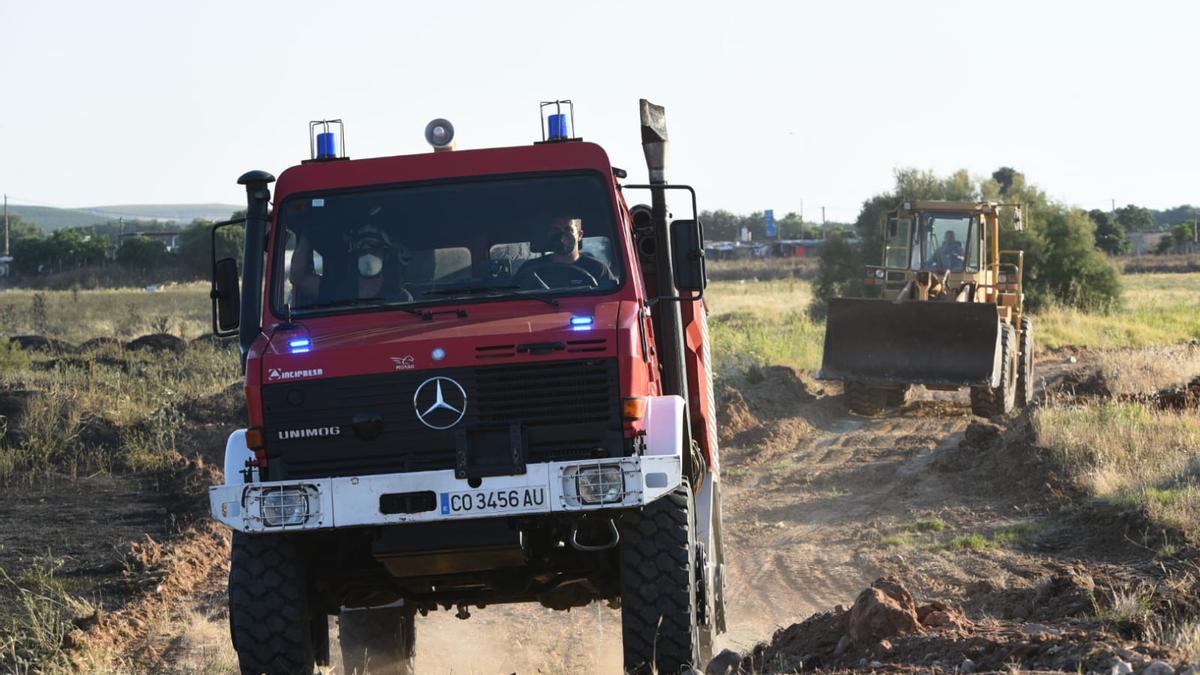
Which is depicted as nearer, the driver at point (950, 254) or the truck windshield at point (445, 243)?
the truck windshield at point (445, 243)

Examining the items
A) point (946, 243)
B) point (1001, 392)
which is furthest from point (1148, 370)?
point (1001, 392)

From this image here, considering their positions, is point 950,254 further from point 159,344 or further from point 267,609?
point 267,609

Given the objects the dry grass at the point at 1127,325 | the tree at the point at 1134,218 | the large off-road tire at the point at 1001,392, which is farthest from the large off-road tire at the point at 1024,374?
the tree at the point at 1134,218

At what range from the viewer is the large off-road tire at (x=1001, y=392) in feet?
57.4

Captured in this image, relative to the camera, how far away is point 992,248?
1994cm

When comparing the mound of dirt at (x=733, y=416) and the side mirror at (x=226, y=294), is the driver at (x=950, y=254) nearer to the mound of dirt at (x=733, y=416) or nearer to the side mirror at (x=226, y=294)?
the mound of dirt at (x=733, y=416)

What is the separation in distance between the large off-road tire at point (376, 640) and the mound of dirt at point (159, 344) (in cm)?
1734

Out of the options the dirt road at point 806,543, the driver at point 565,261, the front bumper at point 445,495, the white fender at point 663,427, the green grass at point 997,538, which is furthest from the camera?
the green grass at point 997,538

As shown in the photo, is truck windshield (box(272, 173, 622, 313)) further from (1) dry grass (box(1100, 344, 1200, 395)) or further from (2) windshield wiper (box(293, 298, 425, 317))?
(1) dry grass (box(1100, 344, 1200, 395))

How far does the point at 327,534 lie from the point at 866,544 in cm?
512

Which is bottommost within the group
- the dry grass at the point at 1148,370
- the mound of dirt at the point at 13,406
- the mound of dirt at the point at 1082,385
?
the mound of dirt at the point at 1082,385

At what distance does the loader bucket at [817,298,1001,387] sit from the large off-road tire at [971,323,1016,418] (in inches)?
13.3

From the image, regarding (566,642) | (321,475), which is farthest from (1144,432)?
(321,475)

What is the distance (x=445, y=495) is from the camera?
20.1 ft
